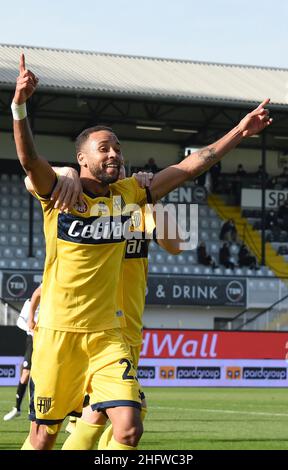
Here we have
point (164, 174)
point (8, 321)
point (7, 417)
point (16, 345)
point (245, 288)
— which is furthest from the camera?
point (245, 288)

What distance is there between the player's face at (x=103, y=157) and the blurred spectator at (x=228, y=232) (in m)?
32.1

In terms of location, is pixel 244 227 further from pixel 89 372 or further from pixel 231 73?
pixel 89 372

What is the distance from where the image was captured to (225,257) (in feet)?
125

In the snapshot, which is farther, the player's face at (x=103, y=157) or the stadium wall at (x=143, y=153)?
the stadium wall at (x=143, y=153)

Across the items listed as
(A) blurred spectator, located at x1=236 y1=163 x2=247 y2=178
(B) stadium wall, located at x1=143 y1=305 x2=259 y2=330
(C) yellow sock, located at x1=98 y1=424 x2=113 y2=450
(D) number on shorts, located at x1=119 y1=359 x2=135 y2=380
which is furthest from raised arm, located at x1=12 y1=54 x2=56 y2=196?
(A) blurred spectator, located at x1=236 y1=163 x2=247 y2=178

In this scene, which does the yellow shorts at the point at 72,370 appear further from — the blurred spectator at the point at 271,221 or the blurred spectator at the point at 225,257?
the blurred spectator at the point at 271,221

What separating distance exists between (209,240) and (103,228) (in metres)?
32.6

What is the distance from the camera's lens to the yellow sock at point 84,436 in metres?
7.69

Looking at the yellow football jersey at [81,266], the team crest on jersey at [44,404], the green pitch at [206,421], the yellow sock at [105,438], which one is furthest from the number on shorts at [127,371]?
→ the green pitch at [206,421]

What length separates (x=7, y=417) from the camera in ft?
52.2

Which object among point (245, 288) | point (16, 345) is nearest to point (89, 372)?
point (16, 345)

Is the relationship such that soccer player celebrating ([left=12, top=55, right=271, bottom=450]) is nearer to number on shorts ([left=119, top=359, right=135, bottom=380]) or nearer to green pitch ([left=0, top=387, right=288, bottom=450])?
number on shorts ([left=119, top=359, right=135, bottom=380])

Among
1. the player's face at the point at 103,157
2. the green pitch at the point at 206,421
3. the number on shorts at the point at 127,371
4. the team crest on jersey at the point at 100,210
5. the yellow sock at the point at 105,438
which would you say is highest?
the player's face at the point at 103,157

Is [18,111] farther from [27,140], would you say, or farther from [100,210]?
[100,210]
